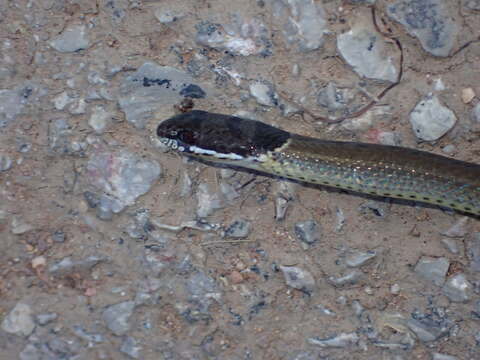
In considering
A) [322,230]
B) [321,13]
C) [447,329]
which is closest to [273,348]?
[322,230]

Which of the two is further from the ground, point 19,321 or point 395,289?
point 395,289

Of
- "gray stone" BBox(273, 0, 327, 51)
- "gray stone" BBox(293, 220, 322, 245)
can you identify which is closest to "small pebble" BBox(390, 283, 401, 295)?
"gray stone" BBox(293, 220, 322, 245)

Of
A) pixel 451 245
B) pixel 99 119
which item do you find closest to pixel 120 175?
pixel 99 119

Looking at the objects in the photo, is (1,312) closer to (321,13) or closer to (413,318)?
(413,318)

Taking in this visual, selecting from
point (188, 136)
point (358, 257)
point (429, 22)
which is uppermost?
point (429, 22)

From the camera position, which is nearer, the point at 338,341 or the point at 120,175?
the point at 338,341

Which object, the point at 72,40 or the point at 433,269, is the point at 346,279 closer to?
the point at 433,269

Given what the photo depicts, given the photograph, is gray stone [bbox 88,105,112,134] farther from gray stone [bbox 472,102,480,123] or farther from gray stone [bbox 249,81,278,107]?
gray stone [bbox 472,102,480,123]
